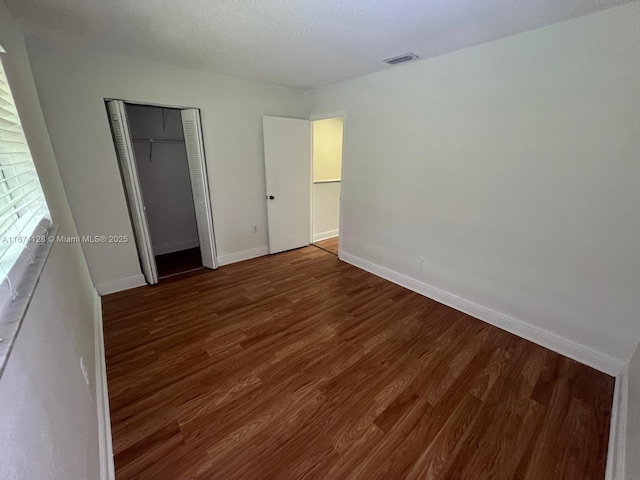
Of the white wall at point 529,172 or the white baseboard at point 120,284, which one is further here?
the white baseboard at point 120,284

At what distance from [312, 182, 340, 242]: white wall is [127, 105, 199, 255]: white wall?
201cm

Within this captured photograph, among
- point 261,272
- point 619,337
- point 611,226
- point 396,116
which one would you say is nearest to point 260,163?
point 261,272

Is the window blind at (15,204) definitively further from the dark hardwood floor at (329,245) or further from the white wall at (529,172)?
the dark hardwood floor at (329,245)

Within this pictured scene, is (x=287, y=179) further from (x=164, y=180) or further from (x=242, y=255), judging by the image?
(x=164, y=180)

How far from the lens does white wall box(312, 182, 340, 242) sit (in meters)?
4.47

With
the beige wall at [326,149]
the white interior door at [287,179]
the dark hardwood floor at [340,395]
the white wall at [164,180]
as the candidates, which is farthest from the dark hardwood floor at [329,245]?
the white wall at [164,180]

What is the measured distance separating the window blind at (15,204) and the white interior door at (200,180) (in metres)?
1.70

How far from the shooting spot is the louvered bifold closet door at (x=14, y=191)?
971 mm

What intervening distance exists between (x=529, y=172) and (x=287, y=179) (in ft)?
9.17

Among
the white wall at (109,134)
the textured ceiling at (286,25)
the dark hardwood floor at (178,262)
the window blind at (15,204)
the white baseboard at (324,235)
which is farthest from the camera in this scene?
the white baseboard at (324,235)

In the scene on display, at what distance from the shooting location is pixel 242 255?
3.82 m

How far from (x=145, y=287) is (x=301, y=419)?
2.45 meters

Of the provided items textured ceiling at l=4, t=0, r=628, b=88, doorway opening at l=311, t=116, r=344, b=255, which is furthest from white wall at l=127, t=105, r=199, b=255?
doorway opening at l=311, t=116, r=344, b=255

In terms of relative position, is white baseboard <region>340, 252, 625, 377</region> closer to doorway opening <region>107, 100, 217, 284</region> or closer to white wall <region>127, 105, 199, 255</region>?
doorway opening <region>107, 100, 217, 284</region>
